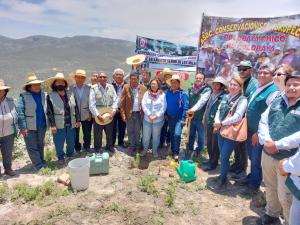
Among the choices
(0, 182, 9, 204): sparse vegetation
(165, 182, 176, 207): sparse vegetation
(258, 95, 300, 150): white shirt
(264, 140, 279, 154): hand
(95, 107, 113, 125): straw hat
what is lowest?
(0, 182, 9, 204): sparse vegetation

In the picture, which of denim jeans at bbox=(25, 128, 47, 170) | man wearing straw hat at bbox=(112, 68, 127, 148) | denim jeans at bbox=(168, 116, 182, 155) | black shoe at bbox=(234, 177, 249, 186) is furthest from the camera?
man wearing straw hat at bbox=(112, 68, 127, 148)

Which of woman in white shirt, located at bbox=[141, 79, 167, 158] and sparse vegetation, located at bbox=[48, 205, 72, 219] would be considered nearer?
sparse vegetation, located at bbox=[48, 205, 72, 219]

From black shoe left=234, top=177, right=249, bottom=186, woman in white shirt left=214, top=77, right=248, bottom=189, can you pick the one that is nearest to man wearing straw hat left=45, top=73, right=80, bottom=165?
woman in white shirt left=214, top=77, right=248, bottom=189

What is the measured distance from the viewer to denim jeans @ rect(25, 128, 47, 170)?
20.4ft

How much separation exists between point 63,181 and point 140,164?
194 cm

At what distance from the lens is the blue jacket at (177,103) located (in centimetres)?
681

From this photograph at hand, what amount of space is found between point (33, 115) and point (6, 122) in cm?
53

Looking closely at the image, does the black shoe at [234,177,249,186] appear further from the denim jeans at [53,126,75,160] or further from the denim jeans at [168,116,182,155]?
the denim jeans at [53,126,75,160]

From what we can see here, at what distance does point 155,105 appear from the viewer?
6.84 metres

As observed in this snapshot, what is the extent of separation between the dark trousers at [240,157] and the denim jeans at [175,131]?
140 centimetres

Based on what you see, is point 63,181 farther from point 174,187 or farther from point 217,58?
point 217,58

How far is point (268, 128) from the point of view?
4.01m

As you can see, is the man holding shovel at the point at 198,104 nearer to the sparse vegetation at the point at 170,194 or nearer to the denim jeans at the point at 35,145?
the sparse vegetation at the point at 170,194

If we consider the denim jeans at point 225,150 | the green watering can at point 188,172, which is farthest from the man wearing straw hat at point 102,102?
the denim jeans at point 225,150
